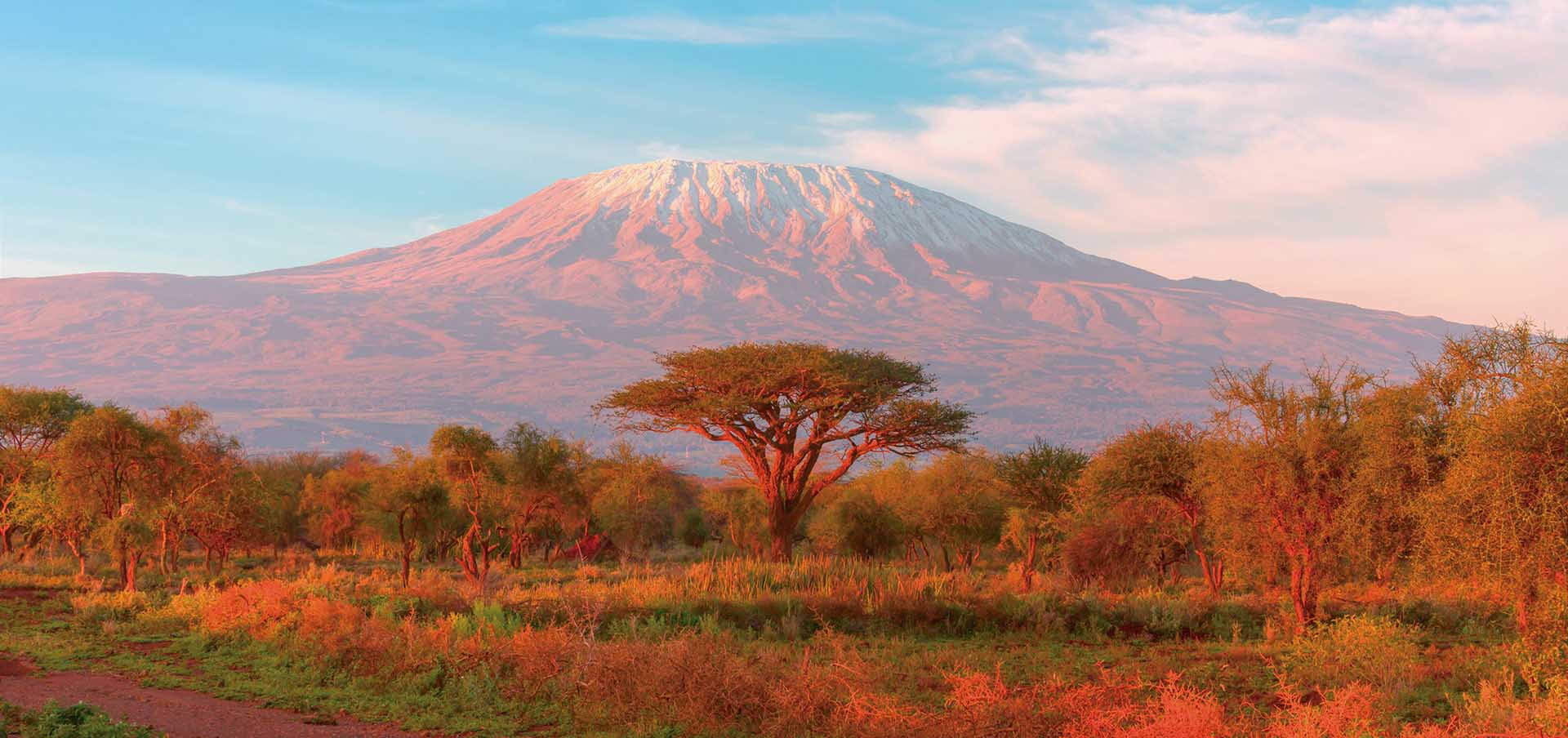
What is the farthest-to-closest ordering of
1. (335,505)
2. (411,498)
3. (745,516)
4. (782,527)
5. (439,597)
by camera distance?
1. (745,516)
2. (335,505)
3. (411,498)
4. (782,527)
5. (439,597)

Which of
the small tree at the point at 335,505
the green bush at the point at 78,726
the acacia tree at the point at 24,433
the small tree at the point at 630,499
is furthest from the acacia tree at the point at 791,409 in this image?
the small tree at the point at 335,505

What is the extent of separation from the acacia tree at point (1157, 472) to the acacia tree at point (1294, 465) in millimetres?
5033

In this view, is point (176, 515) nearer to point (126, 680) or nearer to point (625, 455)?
point (126, 680)

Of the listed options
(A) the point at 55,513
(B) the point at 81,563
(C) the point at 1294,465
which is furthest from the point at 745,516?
(C) the point at 1294,465

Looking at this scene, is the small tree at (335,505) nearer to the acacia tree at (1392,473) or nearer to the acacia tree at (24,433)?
the acacia tree at (24,433)

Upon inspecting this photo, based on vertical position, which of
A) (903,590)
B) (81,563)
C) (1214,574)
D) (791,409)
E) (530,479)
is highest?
(791,409)

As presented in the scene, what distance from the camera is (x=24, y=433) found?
118 ft

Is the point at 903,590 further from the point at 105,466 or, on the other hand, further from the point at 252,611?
the point at 105,466

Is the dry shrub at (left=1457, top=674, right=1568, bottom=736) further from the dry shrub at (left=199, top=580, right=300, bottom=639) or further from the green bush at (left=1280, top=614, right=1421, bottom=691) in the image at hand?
the dry shrub at (left=199, top=580, right=300, bottom=639)

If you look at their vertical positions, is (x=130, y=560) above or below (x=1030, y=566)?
above

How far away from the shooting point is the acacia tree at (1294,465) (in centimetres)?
1812

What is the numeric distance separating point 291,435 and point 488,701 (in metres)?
198

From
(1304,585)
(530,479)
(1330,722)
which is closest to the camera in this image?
(1330,722)

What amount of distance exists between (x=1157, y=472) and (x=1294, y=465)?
7.19 metres
